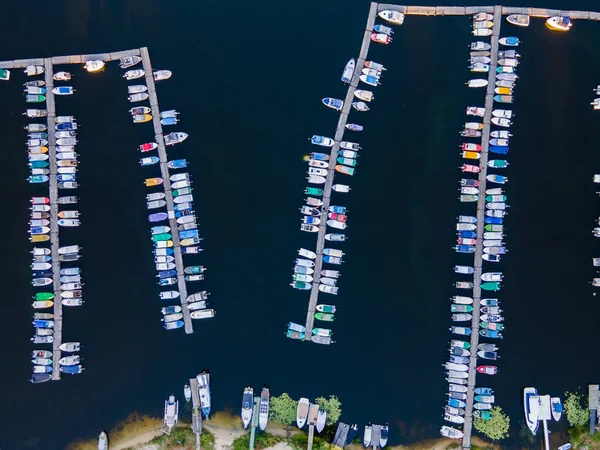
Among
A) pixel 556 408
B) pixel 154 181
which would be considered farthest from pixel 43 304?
pixel 556 408

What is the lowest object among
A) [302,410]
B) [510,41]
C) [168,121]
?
[302,410]

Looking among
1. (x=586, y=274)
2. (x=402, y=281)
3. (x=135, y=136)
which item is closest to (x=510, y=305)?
(x=586, y=274)

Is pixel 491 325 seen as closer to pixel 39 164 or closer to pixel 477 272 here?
pixel 477 272

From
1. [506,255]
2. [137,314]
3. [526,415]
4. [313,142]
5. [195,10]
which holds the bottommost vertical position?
[526,415]

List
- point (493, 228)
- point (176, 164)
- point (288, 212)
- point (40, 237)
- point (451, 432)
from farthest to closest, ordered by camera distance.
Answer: point (288, 212) < point (40, 237) < point (176, 164) < point (451, 432) < point (493, 228)

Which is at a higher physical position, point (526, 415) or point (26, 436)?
point (526, 415)

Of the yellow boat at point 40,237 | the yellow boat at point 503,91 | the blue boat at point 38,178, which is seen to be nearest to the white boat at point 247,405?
the yellow boat at point 40,237

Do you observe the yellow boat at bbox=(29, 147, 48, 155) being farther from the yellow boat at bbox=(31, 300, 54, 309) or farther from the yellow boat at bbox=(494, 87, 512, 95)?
the yellow boat at bbox=(494, 87, 512, 95)

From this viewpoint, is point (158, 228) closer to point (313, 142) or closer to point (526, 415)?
point (313, 142)
